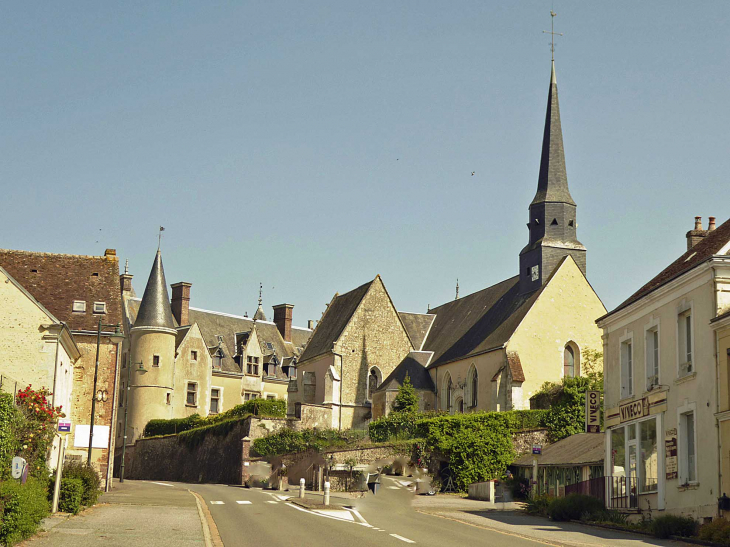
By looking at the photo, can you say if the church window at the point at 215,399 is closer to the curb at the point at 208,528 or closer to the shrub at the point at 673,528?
the curb at the point at 208,528

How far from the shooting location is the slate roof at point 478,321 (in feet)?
150

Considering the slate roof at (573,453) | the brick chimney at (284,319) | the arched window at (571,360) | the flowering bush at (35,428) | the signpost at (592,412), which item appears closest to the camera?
the flowering bush at (35,428)

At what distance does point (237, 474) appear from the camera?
44.7m

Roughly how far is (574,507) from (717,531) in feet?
21.3

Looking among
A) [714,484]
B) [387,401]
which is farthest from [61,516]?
[387,401]

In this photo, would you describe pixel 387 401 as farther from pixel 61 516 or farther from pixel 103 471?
pixel 61 516

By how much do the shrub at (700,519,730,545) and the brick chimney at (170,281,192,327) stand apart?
160ft

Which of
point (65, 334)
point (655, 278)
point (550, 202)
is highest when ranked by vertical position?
point (550, 202)

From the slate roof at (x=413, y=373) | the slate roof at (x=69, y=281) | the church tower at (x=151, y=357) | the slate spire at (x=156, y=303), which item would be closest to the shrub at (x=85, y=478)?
the slate roof at (x=69, y=281)

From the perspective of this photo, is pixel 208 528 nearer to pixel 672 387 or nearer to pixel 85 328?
pixel 672 387

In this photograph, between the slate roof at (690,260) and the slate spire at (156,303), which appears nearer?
the slate roof at (690,260)

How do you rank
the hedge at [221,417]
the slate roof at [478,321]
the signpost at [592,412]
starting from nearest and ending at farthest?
the signpost at [592,412] < the slate roof at [478,321] < the hedge at [221,417]

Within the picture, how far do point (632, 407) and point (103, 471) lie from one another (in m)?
18.4

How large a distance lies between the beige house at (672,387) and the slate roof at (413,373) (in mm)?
24980
